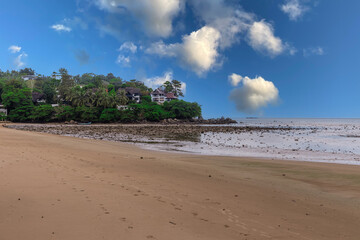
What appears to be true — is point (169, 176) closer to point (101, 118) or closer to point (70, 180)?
point (70, 180)

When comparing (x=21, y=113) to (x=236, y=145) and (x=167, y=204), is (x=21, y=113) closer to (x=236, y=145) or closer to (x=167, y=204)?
(x=236, y=145)

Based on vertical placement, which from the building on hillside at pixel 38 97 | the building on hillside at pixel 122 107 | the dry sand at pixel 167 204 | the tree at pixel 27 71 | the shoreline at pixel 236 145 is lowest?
the dry sand at pixel 167 204

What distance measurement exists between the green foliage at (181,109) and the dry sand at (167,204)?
8865cm

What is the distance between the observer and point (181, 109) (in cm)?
9856

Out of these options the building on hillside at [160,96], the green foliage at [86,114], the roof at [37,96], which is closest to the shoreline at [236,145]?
the green foliage at [86,114]

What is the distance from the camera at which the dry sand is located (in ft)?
13.4

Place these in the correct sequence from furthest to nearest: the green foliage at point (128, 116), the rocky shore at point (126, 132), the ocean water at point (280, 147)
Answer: the green foliage at point (128, 116) < the rocky shore at point (126, 132) < the ocean water at point (280, 147)

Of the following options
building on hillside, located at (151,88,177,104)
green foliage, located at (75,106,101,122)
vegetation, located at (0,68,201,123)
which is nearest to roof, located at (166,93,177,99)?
building on hillside, located at (151,88,177,104)

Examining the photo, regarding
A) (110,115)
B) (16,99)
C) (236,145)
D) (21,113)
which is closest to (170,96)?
(110,115)

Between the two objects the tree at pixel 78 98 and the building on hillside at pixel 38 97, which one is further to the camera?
the building on hillside at pixel 38 97

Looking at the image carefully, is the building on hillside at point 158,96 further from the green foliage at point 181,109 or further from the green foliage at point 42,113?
the green foliage at point 42,113

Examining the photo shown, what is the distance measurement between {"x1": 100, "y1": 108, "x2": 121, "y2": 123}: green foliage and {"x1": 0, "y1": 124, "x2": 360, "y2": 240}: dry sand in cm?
7262

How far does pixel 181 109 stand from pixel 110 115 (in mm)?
31798

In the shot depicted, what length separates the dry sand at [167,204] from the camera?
4.09 meters
